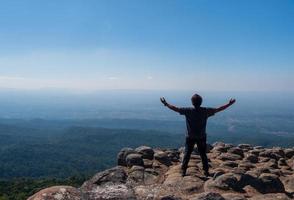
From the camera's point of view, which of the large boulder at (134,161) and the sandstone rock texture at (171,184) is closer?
the sandstone rock texture at (171,184)

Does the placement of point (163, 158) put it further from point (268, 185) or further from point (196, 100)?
point (268, 185)

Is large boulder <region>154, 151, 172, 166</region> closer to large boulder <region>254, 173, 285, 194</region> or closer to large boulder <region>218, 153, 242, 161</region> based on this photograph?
large boulder <region>218, 153, 242, 161</region>

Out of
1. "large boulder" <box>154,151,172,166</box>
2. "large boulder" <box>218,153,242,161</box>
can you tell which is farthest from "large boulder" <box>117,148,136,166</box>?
"large boulder" <box>218,153,242,161</box>

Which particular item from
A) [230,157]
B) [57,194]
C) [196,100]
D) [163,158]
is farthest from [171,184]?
[230,157]

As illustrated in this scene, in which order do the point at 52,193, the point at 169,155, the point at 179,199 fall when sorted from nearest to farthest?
the point at 52,193
the point at 179,199
the point at 169,155

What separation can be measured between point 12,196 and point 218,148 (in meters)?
53.0

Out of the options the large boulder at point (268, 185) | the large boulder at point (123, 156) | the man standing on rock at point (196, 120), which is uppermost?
the man standing on rock at point (196, 120)

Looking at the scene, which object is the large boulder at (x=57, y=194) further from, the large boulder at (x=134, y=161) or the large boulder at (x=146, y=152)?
the large boulder at (x=146, y=152)

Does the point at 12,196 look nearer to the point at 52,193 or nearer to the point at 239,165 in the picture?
the point at 239,165

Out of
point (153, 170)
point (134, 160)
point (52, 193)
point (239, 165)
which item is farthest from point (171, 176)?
point (52, 193)

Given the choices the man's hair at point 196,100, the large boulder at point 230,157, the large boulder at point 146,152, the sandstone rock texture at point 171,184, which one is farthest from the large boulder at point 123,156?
the man's hair at point 196,100

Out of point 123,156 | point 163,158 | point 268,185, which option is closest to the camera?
point 268,185

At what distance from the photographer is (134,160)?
1800 centimetres

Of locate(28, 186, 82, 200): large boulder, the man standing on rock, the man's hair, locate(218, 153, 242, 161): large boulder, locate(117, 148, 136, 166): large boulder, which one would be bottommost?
locate(218, 153, 242, 161): large boulder
